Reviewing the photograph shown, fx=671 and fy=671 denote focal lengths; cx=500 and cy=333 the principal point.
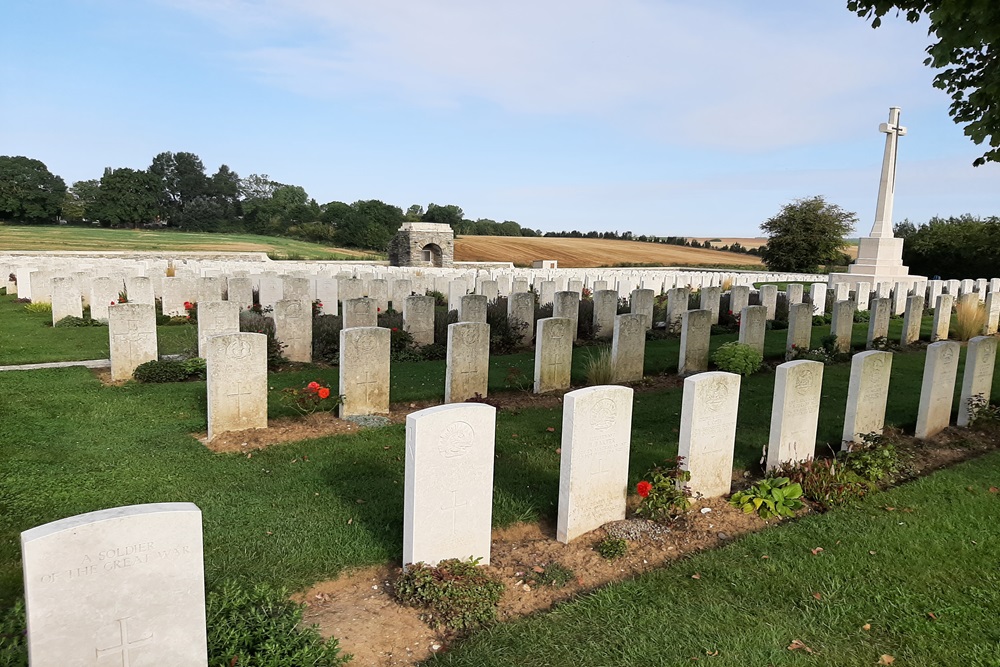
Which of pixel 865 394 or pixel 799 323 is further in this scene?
pixel 799 323

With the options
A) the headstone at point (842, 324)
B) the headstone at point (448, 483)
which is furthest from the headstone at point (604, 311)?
the headstone at point (448, 483)

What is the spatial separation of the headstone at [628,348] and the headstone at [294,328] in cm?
516

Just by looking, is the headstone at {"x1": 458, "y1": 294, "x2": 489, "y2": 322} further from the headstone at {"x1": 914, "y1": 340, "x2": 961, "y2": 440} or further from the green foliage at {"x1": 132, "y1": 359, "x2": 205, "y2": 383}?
the headstone at {"x1": 914, "y1": 340, "x2": 961, "y2": 440}

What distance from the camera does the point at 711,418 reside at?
589 cm

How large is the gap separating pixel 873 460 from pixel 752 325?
5.69m

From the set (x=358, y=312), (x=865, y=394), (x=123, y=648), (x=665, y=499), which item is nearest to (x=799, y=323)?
(x=865, y=394)

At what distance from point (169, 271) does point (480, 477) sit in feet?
64.7

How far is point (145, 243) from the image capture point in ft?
160

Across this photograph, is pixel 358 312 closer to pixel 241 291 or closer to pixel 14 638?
pixel 241 291

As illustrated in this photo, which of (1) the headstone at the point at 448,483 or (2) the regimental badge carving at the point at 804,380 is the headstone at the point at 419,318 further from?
(1) the headstone at the point at 448,483

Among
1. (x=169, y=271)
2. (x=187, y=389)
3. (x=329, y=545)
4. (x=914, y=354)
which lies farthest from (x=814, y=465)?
(x=169, y=271)

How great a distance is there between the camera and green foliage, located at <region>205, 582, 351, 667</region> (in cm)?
331

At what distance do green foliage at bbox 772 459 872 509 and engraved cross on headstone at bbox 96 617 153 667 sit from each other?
5.24 meters

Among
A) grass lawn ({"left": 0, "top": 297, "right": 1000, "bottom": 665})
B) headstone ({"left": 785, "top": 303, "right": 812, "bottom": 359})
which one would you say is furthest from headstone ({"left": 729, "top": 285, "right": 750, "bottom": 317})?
grass lawn ({"left": 0, "top": 297, "right": 1000, "bottom": 665})
